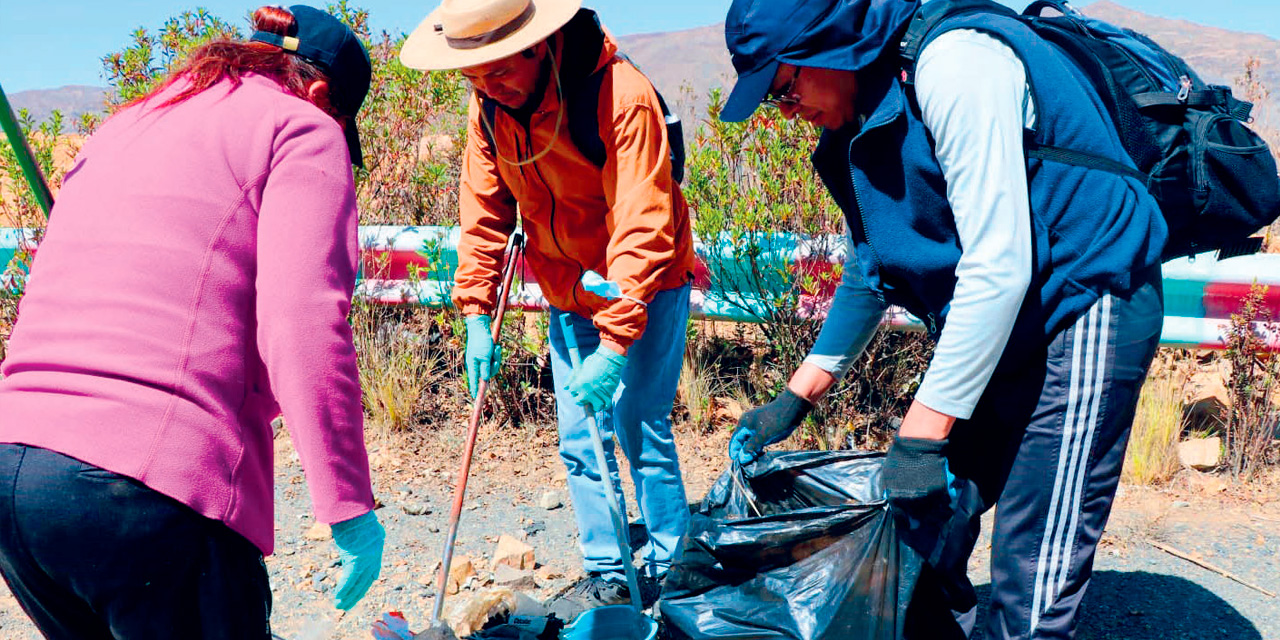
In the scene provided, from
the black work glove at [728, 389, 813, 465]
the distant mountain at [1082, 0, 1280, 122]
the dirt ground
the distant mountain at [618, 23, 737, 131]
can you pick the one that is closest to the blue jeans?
the black work glove at [728, 389, 813, 465]

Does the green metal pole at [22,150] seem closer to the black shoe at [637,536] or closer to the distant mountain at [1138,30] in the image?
the black shoe at [637,536]

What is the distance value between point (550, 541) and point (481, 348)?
3.52 ft

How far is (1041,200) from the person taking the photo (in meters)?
1.87

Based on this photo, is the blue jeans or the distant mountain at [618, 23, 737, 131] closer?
the blue jeans

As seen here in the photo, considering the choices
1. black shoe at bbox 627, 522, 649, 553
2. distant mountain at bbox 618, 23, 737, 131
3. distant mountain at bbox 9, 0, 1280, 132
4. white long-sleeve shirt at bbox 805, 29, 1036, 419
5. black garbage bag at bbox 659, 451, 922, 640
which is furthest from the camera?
distant mountain at bbox 618, 23, 737, 131

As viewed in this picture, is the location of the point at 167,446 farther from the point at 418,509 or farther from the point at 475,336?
the point at 418,509

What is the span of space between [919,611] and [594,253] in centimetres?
129

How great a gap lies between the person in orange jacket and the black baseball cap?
58 cm

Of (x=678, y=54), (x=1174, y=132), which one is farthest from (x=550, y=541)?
(x=678, y=54)

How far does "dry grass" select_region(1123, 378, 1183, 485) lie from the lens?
387 cm

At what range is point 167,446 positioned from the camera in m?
1.51

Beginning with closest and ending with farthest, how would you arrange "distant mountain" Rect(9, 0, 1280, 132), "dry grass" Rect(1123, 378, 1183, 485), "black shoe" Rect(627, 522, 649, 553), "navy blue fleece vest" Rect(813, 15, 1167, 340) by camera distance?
"navy blue fleece vest" Rect(813, 15, 1167, 340) < "black shoe" Rect(627, 522, 649, 553) < "dry grass" Rect(1123, 378, 1183, 485) < "distant mountain" Rect(9, 0, 1280, 132)

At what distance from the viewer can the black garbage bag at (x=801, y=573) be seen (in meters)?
2.09

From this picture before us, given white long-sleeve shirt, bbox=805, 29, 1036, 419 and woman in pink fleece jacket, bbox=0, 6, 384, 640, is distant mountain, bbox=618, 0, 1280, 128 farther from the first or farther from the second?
woman in pink fleece jacket, bbox=0, 6, 384, 640
